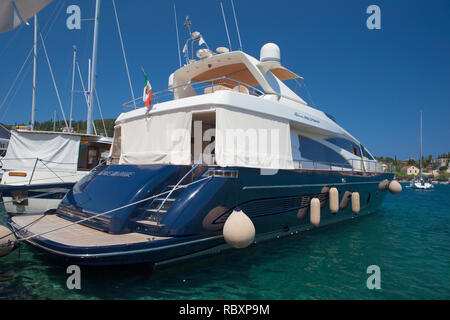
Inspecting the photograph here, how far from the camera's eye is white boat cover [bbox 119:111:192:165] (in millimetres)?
6414

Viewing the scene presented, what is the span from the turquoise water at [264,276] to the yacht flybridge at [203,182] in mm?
416

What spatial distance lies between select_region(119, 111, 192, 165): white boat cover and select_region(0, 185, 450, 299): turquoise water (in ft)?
7.80

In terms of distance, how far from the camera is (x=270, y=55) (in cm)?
822

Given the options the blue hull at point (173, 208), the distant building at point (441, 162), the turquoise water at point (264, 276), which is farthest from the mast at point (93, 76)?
the distant building at point (441, 162)

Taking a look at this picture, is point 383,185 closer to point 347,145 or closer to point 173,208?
point 347,145

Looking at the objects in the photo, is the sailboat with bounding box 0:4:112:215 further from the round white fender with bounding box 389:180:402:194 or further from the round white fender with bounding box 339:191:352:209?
the round white fender with bounding box 389:180:402:194

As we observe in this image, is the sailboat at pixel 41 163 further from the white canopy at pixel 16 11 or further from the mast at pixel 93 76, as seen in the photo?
the white canopy at pixel 16 11

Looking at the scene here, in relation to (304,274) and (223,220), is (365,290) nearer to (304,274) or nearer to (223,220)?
(304,274)

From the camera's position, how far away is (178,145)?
253 inches

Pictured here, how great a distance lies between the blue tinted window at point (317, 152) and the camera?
8578 mm

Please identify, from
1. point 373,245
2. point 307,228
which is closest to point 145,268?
point 307,228

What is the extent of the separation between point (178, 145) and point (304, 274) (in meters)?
3.64

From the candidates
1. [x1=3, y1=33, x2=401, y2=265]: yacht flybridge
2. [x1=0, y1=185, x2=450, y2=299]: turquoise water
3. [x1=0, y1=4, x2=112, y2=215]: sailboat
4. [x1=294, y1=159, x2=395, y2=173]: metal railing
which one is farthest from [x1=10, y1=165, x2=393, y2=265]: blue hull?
[x1=0, y1=4, x2=112, y2=215]: sailboat

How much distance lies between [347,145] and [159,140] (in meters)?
7.40
